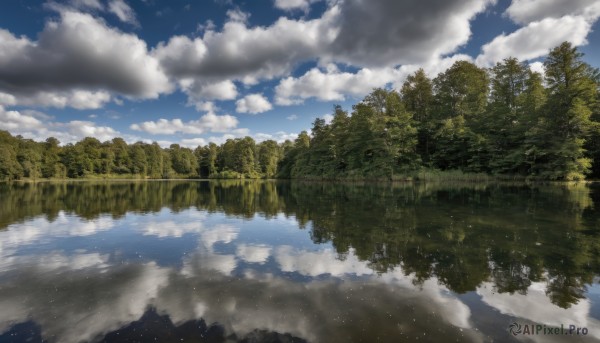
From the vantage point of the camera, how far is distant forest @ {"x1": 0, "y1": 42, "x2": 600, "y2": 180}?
39.1 meters

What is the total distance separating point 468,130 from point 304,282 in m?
50.3

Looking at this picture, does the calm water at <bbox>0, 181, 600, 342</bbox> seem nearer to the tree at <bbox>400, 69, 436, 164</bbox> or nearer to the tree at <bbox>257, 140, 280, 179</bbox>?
the tree at <bbox>400, 69, 436, 164</bbox>

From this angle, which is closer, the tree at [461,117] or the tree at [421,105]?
the tree at [461,117]

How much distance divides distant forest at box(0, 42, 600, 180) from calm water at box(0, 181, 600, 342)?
33154 millimetres

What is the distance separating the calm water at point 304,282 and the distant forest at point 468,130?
33.2m

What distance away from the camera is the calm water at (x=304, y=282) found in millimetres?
5086

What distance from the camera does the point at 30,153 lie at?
94.6 m

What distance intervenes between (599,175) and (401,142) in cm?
2732

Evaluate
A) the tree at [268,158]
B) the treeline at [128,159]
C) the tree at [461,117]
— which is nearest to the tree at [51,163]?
the treeline at [128,159]

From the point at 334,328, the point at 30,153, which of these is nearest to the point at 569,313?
the point at 334,328

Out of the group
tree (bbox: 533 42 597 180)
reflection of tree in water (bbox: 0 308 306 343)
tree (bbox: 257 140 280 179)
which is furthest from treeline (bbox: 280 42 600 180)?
reflection of tree in water (bbox: 0 308 306 343)

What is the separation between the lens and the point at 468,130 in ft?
161

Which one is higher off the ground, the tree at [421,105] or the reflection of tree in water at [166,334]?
the tree at [421,105]

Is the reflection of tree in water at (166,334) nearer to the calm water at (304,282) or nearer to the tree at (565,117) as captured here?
the calm water at (304,282)
